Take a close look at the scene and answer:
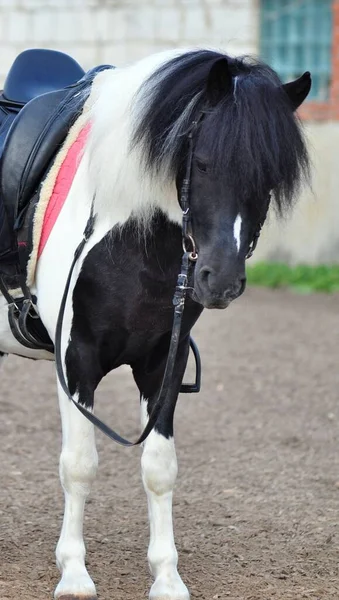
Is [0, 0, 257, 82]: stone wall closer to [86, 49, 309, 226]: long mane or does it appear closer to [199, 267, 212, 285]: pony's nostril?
[86, 49, 309, 226]: long mane

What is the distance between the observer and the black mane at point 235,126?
9.44ft

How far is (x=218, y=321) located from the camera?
8.85 metres

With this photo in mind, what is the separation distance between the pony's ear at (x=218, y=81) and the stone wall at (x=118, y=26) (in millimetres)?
7395

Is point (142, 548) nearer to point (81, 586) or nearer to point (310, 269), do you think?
point (81, 586)

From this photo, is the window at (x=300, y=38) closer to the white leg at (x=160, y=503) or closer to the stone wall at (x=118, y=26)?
the stone wall at (x=118, y=26)

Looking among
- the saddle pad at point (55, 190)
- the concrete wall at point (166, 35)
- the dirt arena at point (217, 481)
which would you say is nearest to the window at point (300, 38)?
the concrete wall at point (166, 35)

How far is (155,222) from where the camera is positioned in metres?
3.16

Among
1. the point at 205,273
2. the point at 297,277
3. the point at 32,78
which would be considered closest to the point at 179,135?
the point at 205,273

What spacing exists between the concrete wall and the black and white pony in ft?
22.3

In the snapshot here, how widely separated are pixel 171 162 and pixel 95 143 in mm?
327

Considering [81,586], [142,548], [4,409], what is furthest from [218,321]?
[81,586]

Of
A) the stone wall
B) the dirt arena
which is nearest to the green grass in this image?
the dirt arena

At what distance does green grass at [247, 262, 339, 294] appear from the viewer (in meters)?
10.1

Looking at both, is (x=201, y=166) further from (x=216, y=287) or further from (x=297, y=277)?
(x=297, y=277)
